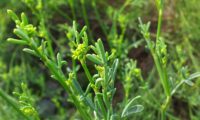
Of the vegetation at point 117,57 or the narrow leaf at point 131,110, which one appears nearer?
the narrow leaf at point 131,110

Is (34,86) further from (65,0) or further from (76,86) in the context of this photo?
(76,86)

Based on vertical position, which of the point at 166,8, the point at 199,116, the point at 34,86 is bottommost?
the point at 199,116

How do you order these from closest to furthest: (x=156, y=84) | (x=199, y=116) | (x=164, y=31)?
(x=199, y=116), (x=156, y=84), (x=164, y=31)

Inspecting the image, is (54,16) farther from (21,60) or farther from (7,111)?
(7,111)

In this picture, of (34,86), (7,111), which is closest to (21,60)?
(34,86)

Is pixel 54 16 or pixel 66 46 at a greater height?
pixel 54 16

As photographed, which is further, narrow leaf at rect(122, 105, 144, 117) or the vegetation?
the vegetation

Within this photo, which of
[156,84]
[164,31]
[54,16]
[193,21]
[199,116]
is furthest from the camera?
[54,16]

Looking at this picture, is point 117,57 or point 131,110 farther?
point 117,57

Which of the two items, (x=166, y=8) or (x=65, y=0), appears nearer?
(x=65, y=0)
